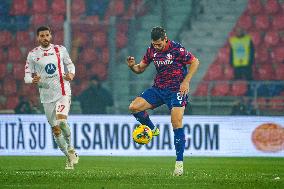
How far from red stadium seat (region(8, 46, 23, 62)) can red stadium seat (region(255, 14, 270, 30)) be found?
21.5 feet

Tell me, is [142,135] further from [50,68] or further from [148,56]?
[50,68]

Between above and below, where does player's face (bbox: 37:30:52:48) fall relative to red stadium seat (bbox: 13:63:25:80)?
above

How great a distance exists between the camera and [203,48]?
23281 mm

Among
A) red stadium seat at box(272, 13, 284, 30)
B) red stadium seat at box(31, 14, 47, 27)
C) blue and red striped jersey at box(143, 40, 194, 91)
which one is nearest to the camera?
blue and red striped jersey at box(143, 40, 194, 91)

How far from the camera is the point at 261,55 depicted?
23.3 metres

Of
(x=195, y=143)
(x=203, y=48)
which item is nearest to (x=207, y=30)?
(x=203, y=48)

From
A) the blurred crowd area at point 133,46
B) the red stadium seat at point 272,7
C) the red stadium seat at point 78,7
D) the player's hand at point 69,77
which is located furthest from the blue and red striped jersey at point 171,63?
the red stadium seat at point 272,7

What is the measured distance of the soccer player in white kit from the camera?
14141 millimetres

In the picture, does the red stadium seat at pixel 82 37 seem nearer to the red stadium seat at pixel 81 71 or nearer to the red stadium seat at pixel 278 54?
the red stadium seat at pixel 81 71

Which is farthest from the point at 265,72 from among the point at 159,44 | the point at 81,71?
the point at 159,44

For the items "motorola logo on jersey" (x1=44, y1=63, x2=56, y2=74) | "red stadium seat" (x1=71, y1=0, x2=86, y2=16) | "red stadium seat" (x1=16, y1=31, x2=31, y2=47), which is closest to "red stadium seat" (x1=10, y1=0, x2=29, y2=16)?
"red stadium seat" (x1=16, y1=31, x2=31, y2=47)

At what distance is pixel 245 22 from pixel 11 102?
6876 millimetres

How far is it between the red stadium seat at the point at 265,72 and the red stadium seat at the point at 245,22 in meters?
1.43

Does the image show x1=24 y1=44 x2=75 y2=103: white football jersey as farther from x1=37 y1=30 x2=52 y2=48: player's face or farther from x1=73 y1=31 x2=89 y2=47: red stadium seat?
x1=73 y1=31 x2=89 y2=47: red stadium seat
